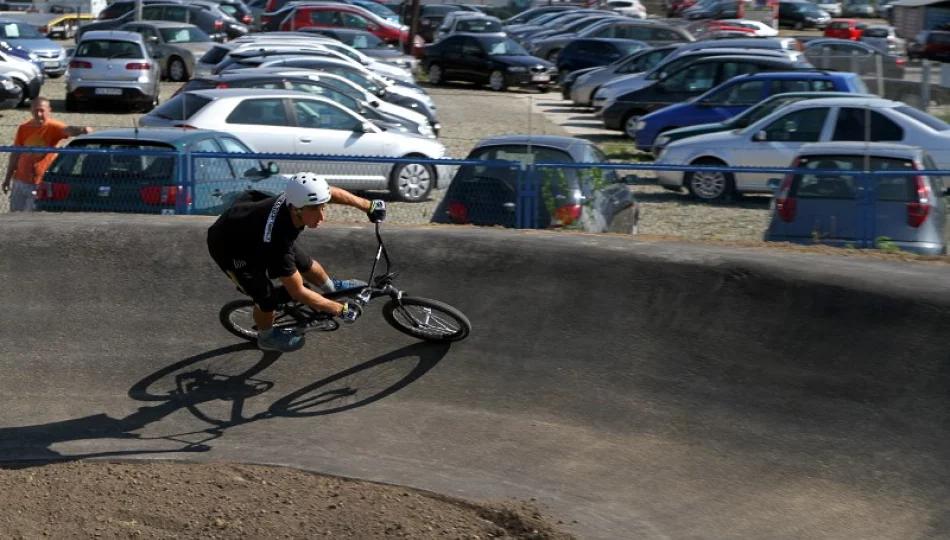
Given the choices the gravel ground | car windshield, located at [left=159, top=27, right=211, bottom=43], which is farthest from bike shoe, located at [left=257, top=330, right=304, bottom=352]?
car windshield, located at [left=159, top=27, right=211, bottom=43]

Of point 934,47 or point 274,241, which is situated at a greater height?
point 934,47

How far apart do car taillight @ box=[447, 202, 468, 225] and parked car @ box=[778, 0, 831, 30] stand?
4693cm

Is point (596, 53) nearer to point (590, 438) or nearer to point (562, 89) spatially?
point (562, 89)

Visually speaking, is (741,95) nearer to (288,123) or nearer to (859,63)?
(859,63)

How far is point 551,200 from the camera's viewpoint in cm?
1267

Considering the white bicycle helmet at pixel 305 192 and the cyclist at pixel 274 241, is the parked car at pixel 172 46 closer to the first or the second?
the cyclist at pixel 274 241

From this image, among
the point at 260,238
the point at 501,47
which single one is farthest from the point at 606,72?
the point at 260,238

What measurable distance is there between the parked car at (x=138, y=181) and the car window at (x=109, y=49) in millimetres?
14797

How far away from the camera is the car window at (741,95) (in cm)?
2256

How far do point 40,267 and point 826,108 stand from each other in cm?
1196

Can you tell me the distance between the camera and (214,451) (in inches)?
364

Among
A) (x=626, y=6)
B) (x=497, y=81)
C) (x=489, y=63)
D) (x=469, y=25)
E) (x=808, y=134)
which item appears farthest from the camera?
(x=626, y=6)

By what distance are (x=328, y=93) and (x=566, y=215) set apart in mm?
9528

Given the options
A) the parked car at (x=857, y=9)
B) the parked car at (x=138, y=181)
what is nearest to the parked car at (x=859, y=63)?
the parked car at (x=138, y=181)
